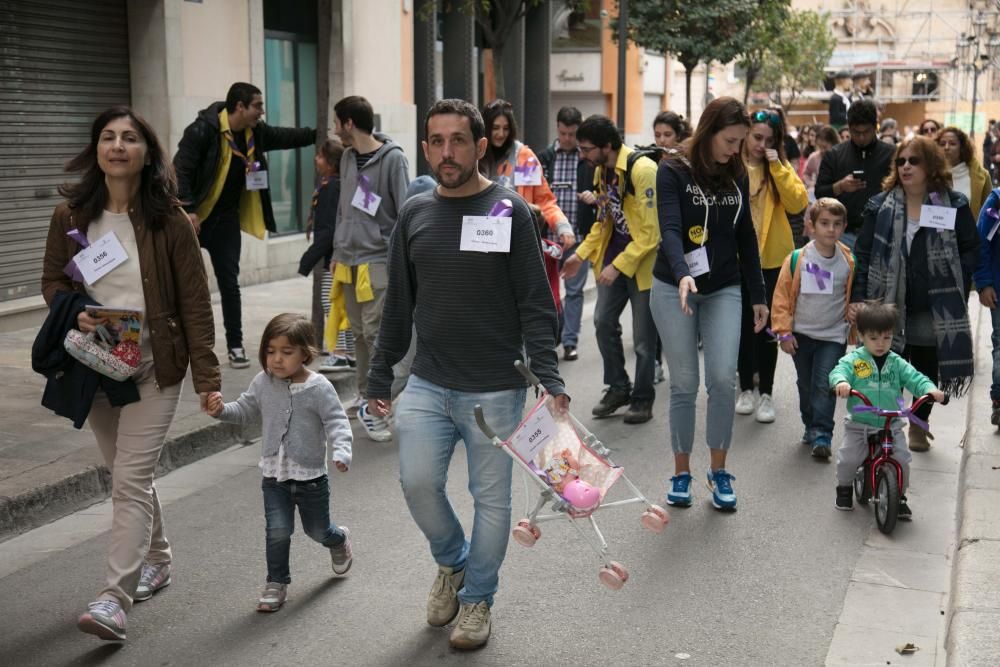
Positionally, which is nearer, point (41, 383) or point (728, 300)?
point (728, 300)

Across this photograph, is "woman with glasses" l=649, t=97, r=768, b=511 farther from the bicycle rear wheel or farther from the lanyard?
the lanyard

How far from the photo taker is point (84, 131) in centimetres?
1257

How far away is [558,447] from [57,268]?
197 centimetres

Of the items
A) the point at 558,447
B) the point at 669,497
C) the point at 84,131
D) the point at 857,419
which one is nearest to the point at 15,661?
the point at 558,447

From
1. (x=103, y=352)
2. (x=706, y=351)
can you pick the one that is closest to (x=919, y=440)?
(x=706, y=351)

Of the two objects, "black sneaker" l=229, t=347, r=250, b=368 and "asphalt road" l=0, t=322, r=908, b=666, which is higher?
"black sneaker" l=229, t=347, r=250, b=368

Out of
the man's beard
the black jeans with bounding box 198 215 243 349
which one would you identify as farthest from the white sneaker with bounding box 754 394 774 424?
the man's beard

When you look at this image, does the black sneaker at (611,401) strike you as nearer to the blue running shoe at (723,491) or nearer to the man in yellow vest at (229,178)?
the blue running shoe at (723,491)

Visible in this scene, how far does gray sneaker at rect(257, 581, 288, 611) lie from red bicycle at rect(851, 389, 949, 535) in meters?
2.89

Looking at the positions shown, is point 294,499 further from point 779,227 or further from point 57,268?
point 779,227

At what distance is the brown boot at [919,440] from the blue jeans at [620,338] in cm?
164

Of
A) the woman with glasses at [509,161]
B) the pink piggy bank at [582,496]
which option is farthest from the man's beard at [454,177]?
the woman with glasses at [509,161]

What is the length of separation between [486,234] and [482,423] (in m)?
0.65

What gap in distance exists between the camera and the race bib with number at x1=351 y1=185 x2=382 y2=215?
26.6 feet
